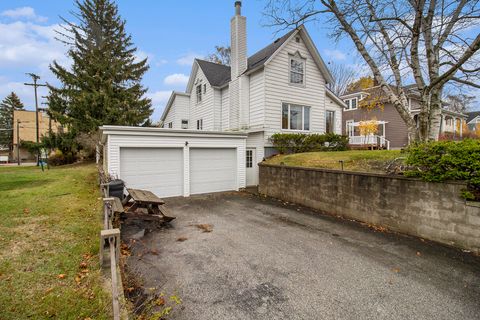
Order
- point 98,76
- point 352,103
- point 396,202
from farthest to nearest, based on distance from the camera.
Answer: point 352,103 < point 98,76 < point 396,202

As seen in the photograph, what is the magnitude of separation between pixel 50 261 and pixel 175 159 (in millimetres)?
7147

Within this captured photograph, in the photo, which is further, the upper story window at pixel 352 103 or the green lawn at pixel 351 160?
the upper story window at pixel 352 103

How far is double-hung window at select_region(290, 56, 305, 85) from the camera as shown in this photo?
13516 mm

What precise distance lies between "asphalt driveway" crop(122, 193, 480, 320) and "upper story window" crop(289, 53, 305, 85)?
30.5 feet

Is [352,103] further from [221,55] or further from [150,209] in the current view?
[150,209]

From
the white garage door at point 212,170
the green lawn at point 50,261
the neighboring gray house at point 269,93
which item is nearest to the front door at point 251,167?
the neighboring gray house at point 269,93

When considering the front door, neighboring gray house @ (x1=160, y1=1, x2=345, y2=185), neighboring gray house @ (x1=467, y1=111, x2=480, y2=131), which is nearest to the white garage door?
the front door

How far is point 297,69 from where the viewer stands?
13.7 metres

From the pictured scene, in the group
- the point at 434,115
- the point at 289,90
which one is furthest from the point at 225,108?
the point at 434,115

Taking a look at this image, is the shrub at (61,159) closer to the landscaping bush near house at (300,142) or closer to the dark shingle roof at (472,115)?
the landscaping bush near house at (300,142)

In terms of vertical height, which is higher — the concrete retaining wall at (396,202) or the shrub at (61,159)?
the shrub at (61,159)

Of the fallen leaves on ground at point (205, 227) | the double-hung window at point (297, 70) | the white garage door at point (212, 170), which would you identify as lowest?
the fallen leaves on ground at point (205, 227)

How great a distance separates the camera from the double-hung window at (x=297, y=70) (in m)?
13.5

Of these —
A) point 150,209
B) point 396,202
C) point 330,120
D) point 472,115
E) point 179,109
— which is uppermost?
point 472,115
